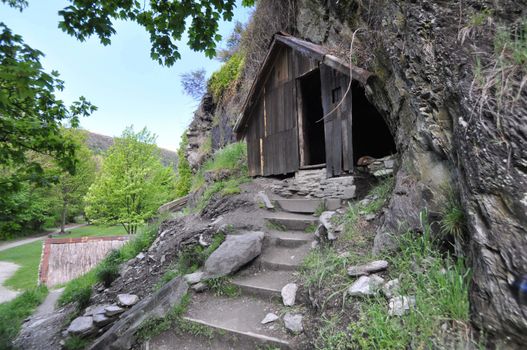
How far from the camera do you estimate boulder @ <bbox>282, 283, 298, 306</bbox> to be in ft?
12.2

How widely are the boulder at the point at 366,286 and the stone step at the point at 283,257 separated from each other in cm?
148

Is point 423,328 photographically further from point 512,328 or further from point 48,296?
point 48,296

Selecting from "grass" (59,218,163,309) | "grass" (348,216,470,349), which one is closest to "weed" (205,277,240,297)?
"grass" (348,216,470,349)

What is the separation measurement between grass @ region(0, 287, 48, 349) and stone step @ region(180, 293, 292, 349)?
14.5 feet

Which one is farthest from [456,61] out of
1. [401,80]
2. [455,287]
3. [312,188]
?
[312,188]

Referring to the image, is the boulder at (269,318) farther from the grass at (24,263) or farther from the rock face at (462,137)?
the grass at (24,263)

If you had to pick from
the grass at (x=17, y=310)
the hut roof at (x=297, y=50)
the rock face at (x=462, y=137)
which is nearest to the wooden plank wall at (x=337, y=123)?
the hut roof at (x=297, y=50)

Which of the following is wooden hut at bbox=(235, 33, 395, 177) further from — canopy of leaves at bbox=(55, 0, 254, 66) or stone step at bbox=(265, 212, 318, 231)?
canopy of leaves at bbox=(55, 0, 254, 66)

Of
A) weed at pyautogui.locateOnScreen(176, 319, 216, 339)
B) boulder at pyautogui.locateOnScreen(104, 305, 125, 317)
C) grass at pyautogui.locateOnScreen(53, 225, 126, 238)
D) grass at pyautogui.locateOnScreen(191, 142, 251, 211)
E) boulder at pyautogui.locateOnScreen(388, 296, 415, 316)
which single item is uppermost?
grass at pyautogui.locateOnScreen(191, 142, 251, 211)

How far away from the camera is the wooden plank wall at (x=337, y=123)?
6418 mm

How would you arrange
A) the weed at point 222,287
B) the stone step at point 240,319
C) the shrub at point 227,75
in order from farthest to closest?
1. the shrub at point 227,75
2. the weed at point 222,287
3. the stone step at point 240,319

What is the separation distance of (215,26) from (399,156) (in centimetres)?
328

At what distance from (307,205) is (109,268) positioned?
533cm

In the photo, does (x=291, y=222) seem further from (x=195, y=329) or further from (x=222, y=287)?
(x=195, y=329)
